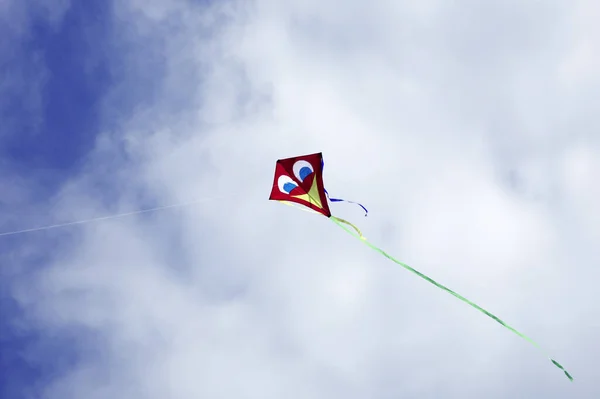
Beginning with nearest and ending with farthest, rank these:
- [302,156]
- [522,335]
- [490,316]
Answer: [522,335], [490,316], [302,156]

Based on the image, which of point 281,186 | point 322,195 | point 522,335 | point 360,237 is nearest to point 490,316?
point 522,335

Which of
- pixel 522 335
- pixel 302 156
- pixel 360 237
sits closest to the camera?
pixel 522 335

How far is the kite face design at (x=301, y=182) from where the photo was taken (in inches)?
918

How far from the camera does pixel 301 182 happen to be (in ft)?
78.3

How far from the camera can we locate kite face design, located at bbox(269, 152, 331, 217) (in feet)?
76.5

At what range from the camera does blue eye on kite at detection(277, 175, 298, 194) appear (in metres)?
23.9

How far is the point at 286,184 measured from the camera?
24.0 m

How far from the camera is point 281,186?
24.0m

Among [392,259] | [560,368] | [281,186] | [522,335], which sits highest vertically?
[281,186]

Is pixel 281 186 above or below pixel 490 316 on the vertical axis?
above

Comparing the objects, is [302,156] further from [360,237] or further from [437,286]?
[437,286]

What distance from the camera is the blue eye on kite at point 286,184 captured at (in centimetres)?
2391

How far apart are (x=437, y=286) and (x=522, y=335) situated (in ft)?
9.96

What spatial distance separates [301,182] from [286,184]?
2.43ft
